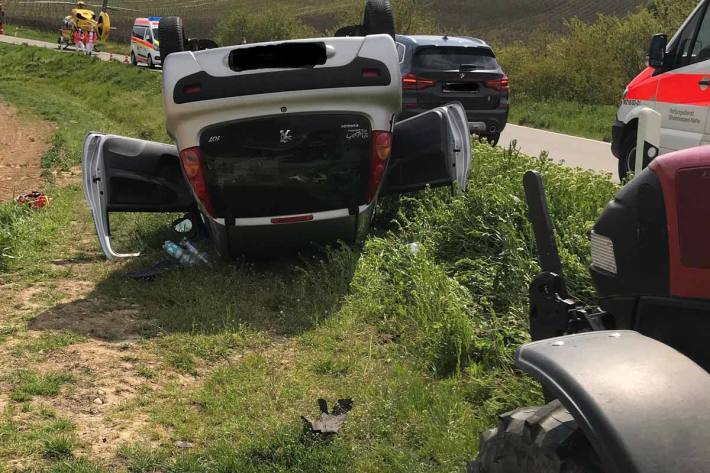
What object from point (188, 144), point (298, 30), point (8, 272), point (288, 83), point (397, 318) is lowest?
point (298, 30)

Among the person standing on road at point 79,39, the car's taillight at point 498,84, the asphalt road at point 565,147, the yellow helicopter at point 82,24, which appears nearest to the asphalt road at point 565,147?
the asphalt road at point 565,147

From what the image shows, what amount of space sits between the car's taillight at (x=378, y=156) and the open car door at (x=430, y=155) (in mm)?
602

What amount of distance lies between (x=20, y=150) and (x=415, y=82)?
7.17 m

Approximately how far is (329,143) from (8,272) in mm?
Result: 2740

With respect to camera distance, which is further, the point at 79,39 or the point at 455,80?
the point at 79,39

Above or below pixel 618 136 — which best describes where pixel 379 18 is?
above

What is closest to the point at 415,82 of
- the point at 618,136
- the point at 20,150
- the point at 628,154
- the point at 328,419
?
the point at 618,136

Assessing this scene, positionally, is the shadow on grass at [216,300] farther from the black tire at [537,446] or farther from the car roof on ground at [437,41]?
the car roof on ground at [437,41]

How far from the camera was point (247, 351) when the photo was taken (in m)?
4.82

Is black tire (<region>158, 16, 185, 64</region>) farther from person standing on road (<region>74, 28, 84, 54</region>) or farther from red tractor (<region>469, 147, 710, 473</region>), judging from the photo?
person standing on road (<region>74, 28, 84, 54</region>)

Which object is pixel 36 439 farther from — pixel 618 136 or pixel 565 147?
pixel 565 147

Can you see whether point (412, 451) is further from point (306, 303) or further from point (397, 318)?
point (306, 303)

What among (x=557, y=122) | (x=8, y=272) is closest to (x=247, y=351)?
(x=8, y=272)

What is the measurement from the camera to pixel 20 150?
14805 millimetres
